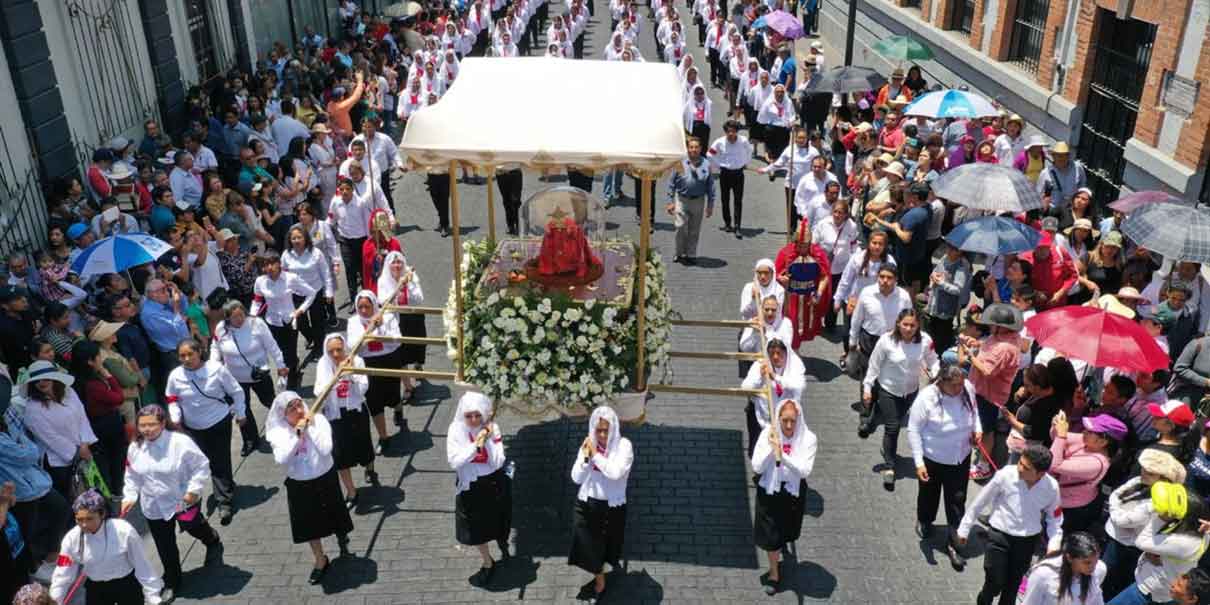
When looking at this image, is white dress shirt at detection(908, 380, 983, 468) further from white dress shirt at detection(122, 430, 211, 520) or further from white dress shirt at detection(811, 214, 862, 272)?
white dress shirt at detection(122, 430, 211, 520)

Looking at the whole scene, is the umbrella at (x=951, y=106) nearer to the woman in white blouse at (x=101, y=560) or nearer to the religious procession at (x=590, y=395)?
the religious procession at (x=590, y=395)

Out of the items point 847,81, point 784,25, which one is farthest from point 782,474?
point 784,25

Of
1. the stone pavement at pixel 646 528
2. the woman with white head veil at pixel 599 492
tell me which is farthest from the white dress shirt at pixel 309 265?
the woman with white head veil at pixel 599 492

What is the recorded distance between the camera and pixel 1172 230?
898 centimetres

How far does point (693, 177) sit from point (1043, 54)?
20.9ft

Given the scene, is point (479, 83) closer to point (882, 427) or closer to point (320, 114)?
point (882, 427)

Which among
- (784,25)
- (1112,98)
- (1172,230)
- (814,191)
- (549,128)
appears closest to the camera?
(549,128)

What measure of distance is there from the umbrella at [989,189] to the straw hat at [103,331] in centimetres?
830

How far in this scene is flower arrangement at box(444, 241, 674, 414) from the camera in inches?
306

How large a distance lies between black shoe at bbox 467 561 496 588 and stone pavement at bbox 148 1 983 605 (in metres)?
0.08

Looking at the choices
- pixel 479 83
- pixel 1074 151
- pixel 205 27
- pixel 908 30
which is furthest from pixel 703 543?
pixel 908 30

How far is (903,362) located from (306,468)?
5243 mm

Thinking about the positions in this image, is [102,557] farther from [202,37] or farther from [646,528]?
[202,37]

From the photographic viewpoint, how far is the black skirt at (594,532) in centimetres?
773
